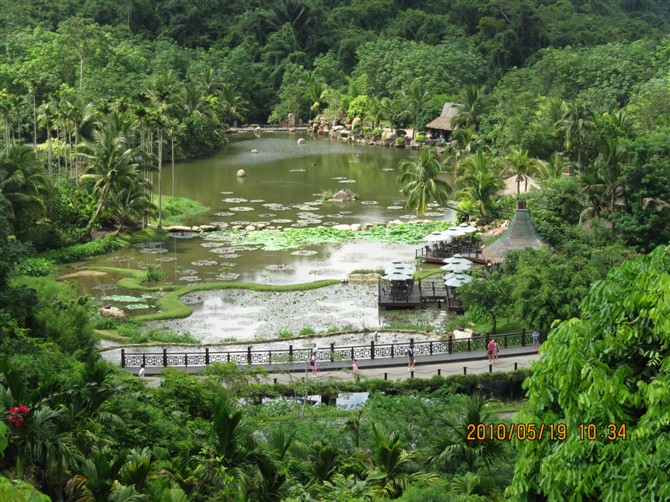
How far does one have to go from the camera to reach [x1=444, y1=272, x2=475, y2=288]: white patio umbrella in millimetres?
43906

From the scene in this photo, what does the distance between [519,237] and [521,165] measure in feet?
64.6

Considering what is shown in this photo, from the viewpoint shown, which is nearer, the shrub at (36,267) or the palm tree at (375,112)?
the shrub at (36,267)

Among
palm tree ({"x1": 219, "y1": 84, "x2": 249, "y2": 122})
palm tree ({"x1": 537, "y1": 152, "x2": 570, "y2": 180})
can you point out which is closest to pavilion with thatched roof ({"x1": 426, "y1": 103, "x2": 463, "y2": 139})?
palm tree ({"x1": 219, "y1": 84, "x2": 249, "y2": 122})

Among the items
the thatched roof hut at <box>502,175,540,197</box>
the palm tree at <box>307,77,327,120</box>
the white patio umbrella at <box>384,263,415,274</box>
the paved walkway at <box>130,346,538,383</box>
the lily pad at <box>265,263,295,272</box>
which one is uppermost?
the palm tree at <box>307,77,327,120</box>

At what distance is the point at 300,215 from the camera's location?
6525 cm

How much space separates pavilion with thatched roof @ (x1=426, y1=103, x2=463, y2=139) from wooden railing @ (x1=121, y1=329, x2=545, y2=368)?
190ft

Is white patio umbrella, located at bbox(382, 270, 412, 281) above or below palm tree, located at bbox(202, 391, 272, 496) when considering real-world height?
below

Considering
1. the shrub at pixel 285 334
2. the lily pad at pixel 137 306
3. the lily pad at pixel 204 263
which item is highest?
the lily pad at pixel 204 263

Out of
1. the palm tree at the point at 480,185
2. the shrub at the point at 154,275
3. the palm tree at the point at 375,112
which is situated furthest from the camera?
the palm tree at the point at 375,112

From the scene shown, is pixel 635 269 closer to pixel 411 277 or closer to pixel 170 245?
pixel 411 277

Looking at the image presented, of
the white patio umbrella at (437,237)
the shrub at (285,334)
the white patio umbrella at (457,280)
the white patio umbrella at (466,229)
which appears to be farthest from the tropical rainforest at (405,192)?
the shrub at (285,334)

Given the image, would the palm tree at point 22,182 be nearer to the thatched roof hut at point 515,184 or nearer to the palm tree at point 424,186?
the palm tree at point 424,186

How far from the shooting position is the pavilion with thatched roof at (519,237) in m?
47.2

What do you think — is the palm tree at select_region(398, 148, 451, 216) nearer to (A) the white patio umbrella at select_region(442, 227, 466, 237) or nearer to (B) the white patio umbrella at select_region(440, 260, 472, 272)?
(A) the white patio umbrella at select_region(442, 227, 466, 237)
